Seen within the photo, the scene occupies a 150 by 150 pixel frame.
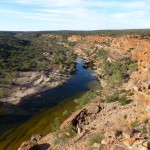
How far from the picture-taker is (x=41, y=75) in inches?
3588

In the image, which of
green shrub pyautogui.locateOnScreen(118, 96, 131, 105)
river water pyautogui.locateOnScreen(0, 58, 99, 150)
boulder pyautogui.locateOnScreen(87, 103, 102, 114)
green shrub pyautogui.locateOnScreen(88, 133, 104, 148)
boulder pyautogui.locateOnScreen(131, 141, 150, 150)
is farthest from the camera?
river water pyautogui.locateOnScreen(0, 58, 99, 150)

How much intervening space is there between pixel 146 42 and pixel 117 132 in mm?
80661

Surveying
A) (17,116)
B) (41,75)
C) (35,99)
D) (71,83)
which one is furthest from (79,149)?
(41,75)

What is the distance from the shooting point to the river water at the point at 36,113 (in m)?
48.9

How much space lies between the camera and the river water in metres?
48.9

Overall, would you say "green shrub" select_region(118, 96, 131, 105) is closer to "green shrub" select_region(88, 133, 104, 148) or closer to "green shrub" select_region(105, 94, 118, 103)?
"green shrub" select_region(105, 94, 118, 103)

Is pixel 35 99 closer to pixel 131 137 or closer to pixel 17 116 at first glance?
pixel 17 116

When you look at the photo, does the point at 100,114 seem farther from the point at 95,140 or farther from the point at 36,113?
the point at 36,113

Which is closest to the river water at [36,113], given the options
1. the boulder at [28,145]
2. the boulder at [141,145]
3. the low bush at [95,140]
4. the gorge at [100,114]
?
the gorge at [100,114]

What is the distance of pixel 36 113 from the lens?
2340 inches

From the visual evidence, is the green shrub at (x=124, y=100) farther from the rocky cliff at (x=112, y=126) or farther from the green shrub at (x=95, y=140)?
the green shrub at (x=95, y=140)

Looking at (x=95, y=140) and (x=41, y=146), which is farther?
(x=41, y=146)

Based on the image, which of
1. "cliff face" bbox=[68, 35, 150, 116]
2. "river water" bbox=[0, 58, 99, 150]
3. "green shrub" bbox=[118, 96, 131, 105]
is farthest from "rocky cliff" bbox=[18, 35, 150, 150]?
"river water" bbox=[0, 58, 99, 150]

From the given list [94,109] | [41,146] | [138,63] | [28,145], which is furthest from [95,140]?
[138,63]
